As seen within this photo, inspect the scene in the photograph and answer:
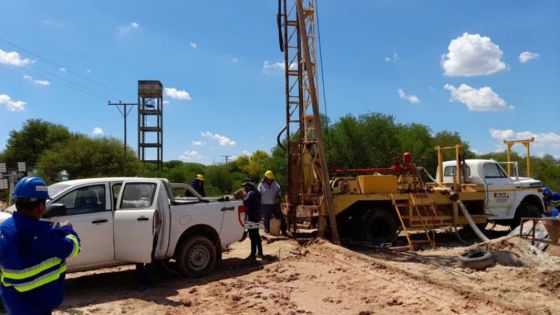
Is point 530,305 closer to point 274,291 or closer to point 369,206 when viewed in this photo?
point 274,291

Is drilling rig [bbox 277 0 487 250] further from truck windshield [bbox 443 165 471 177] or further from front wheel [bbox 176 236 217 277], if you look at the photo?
front wheel [bbox 176 236 217 277]

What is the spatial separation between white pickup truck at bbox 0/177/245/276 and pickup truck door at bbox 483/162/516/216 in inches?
352

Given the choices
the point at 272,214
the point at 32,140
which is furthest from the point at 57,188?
the point at 32,140

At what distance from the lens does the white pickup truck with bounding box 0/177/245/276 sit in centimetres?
762

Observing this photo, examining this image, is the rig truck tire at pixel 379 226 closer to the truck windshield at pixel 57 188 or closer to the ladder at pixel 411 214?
the ladder at pixel 411 214

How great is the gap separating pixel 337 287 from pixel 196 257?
271 centimetres

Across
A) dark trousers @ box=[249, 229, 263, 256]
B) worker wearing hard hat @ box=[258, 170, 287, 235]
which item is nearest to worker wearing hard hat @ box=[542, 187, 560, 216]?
worker wearing hard hat @ box=[258, 170, 287, 235]

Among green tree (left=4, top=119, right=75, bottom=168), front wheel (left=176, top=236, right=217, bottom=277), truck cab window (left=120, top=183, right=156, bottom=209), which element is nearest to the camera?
truck cab window (left=120, top=183, right=156, bottom=209)

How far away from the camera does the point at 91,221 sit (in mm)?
7641

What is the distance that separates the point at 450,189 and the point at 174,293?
361 inches

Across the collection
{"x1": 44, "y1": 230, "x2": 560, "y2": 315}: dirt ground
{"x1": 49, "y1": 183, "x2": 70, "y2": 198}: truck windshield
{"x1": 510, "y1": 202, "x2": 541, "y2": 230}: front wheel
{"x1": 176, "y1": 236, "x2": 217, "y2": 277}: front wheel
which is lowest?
{"x1": 44, "y1": 230, "x2": 560, "y2": 315}: dirt ground

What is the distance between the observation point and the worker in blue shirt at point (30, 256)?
11.1 feet

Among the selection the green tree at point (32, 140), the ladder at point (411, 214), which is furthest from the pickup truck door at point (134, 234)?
the green tree at point (32, 140)

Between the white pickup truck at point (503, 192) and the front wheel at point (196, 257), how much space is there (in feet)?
29.6
